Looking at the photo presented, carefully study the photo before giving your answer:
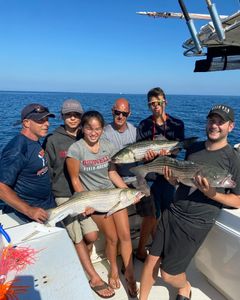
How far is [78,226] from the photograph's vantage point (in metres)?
Answer: 3.47

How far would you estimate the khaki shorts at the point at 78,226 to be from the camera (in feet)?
11.3

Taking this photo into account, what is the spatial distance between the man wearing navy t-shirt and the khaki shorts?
0.28 metres

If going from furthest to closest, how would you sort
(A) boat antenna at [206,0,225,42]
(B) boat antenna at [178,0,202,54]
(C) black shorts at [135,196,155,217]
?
1. (C) black shorts at [135,196,155,217]
2. (B) boat antenna at [178,0,202,54]
3. (A) boat antenna at [206,0,225,42]

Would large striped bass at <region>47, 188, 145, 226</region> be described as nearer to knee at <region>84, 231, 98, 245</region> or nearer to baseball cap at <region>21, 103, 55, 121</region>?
knee at <region>84, 231, 98, 245</region>

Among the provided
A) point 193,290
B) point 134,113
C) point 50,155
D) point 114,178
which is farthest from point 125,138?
point 134,113

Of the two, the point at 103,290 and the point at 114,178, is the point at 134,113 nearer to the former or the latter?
the point at 114,178

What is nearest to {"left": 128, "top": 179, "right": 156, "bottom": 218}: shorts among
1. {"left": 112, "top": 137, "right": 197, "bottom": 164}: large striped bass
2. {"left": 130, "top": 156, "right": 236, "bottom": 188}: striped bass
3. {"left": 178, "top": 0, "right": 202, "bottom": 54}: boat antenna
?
{"left": 112, "top": 137, "right": 197, "bottom": 164}: large striped bass

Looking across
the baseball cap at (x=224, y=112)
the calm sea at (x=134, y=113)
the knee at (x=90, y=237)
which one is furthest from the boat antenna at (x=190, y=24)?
the calm sea at (x=134, y=113)

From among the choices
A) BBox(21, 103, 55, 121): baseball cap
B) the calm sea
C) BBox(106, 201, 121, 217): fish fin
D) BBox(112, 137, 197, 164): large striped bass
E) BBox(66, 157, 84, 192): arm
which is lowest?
the calm sea

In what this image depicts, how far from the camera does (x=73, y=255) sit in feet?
7.20

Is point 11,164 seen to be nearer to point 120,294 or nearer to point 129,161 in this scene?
point 129,161

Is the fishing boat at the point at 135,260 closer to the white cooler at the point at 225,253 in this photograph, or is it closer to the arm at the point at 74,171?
the white cooler at the point at 225,253

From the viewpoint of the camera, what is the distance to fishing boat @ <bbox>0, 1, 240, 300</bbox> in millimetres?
1912

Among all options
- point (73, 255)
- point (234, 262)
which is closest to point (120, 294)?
point (234, 262)
